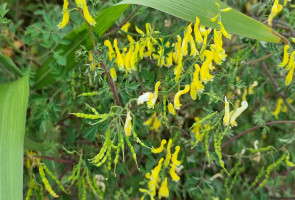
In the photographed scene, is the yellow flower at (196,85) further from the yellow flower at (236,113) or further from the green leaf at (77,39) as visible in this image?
the green leaf at (77,39)

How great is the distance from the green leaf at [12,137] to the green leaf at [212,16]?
38 cm

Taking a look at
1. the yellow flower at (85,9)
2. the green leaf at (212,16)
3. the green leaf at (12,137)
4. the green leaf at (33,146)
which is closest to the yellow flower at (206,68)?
the green leaf at (212,16)

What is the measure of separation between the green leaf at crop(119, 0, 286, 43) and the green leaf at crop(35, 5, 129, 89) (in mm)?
174

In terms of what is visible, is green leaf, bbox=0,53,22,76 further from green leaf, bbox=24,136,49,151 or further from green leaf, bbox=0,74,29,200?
green leaf, bbox=24,136,49,151

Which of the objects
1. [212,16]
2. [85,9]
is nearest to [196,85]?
[212,16]

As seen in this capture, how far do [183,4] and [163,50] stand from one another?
118 mm

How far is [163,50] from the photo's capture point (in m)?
1.02

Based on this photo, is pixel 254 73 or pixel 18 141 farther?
pixel 254 73

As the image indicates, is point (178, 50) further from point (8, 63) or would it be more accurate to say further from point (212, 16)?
point (8, 63)

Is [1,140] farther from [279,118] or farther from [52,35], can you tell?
[279,118]

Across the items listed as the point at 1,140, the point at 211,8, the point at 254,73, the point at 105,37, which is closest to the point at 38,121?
the point at 1,140

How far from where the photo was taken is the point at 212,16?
987 mm

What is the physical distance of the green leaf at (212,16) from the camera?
98cm

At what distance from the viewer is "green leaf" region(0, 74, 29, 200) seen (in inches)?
35.1
